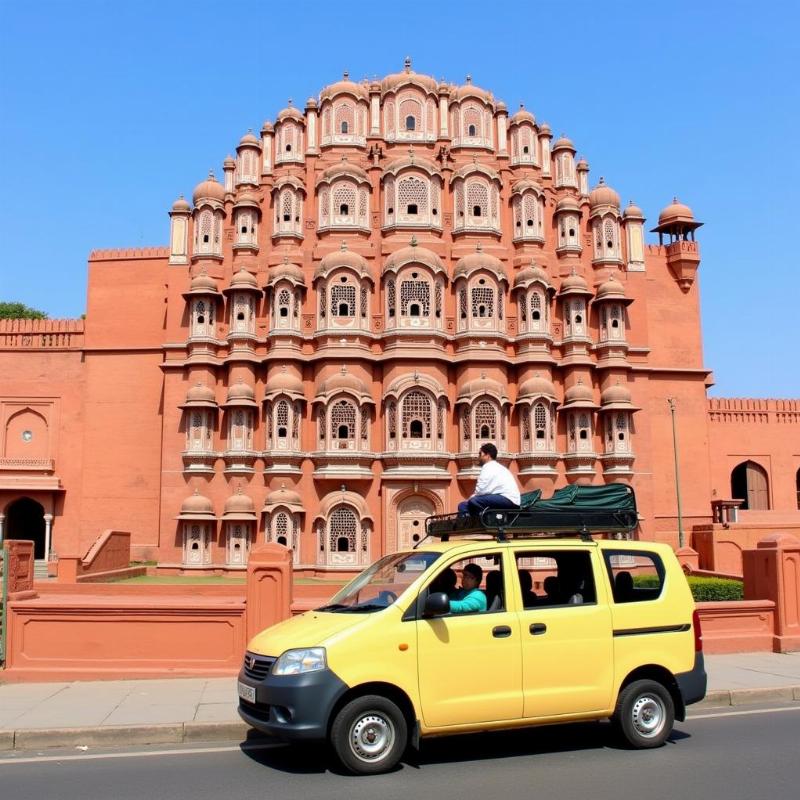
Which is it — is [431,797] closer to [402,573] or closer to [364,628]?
[364,628]

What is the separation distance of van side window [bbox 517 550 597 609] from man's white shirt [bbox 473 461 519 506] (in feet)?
2.35

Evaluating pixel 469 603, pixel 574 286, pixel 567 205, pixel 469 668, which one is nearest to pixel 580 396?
pixel 574 286

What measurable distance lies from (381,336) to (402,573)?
2477cm

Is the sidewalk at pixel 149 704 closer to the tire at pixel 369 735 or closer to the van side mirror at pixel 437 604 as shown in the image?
the tire at pixel 369 735

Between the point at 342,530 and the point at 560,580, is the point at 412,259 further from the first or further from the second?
the point at 560,580

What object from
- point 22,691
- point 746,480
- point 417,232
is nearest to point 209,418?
point 417,232

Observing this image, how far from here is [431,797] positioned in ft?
21.3

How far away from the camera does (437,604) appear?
7.30m

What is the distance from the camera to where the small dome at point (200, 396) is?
31995 millimetres

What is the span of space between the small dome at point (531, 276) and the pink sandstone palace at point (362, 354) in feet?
0.24

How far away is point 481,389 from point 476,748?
23846 millimetres

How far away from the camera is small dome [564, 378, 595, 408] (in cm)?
3256

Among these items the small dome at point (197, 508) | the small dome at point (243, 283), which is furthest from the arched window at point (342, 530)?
the small dome at point (243, 283)

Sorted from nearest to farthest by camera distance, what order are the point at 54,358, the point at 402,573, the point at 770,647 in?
the point at 402,573, the point at 770,647, the point at 54,358
